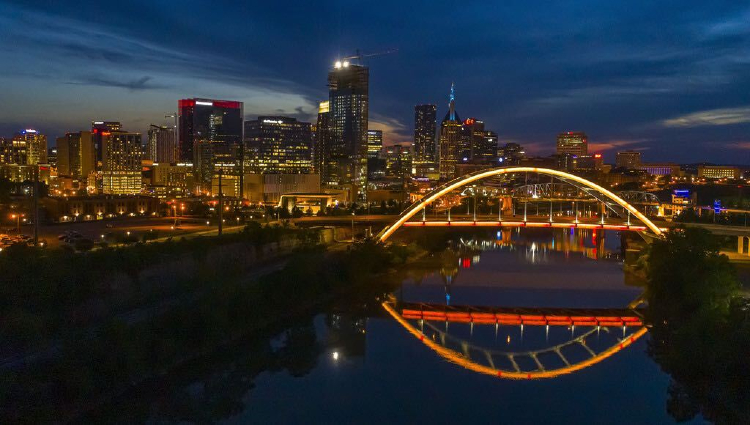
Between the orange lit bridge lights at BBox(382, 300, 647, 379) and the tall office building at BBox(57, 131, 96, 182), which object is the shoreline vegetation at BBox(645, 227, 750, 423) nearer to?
the orange lit bridge lights at BBox(382, 300, 647, 379)

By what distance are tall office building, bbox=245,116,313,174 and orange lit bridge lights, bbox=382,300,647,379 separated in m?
54.8

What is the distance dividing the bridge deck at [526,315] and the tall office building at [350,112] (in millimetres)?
65703

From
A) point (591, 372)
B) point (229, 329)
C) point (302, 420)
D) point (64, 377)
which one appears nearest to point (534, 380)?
point (591, 372)

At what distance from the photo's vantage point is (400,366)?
1338cm

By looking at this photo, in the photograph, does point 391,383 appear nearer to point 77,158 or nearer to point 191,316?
point 191,316

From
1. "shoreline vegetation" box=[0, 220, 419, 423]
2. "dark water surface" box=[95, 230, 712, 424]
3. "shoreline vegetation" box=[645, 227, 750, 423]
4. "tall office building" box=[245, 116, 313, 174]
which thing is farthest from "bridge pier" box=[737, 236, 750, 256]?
"tall office building" box=[245, 116, 313, 174]

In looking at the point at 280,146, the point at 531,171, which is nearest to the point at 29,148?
the point at 280,146

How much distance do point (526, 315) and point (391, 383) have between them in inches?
278

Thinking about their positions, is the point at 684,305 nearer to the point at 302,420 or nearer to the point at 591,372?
the point at 591,372

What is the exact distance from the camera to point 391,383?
12320 mm

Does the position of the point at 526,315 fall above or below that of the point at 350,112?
below

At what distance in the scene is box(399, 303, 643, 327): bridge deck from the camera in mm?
17500

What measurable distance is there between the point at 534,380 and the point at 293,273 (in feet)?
25.2

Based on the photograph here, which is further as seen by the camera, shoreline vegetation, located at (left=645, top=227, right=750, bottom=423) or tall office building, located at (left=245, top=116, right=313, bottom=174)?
tall office building, located at (left=245, top=116, right=313, bottom=174)
